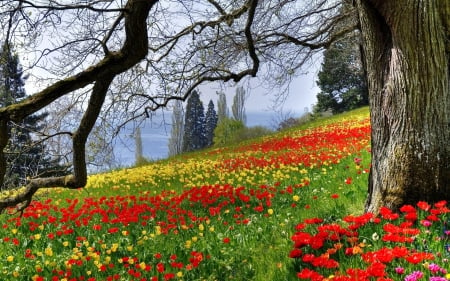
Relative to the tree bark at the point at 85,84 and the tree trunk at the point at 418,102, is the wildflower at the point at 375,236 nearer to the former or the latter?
the tree trunk at the point at 418,102

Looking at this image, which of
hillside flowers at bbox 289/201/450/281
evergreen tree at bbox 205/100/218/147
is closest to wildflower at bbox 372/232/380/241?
hillside flowers at bbox 289/201/450/281

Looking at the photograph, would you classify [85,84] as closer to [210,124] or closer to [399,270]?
[399,270]

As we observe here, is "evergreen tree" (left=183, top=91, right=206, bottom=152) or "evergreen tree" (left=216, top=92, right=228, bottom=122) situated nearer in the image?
"evergreen tree" (left=216, top=92, right=228, bottom=122)

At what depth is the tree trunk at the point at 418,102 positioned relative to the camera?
13.4 ft

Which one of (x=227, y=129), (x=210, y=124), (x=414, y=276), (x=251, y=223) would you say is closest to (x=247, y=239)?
(x=251, y=223)

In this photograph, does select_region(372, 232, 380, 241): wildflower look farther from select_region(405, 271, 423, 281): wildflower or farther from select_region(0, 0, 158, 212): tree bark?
select_region(0, 0, 158, 212): tree bark

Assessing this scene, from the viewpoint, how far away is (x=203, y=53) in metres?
8.02

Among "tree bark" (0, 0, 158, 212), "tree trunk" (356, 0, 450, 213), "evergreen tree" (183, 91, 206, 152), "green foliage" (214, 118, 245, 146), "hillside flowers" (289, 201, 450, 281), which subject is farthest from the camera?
"evergreen tree" (183, 91, 206, 152)

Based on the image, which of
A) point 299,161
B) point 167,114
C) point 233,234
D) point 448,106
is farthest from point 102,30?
point 299,161

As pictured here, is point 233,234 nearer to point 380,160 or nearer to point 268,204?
point 268,204

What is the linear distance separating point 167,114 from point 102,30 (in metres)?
1.89

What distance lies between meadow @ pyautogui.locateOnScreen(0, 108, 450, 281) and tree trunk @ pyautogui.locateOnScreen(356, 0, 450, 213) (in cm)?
29

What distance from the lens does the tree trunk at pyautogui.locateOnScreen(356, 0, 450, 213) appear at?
13.4 ft

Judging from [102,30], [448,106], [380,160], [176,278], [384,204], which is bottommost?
[176,278]
